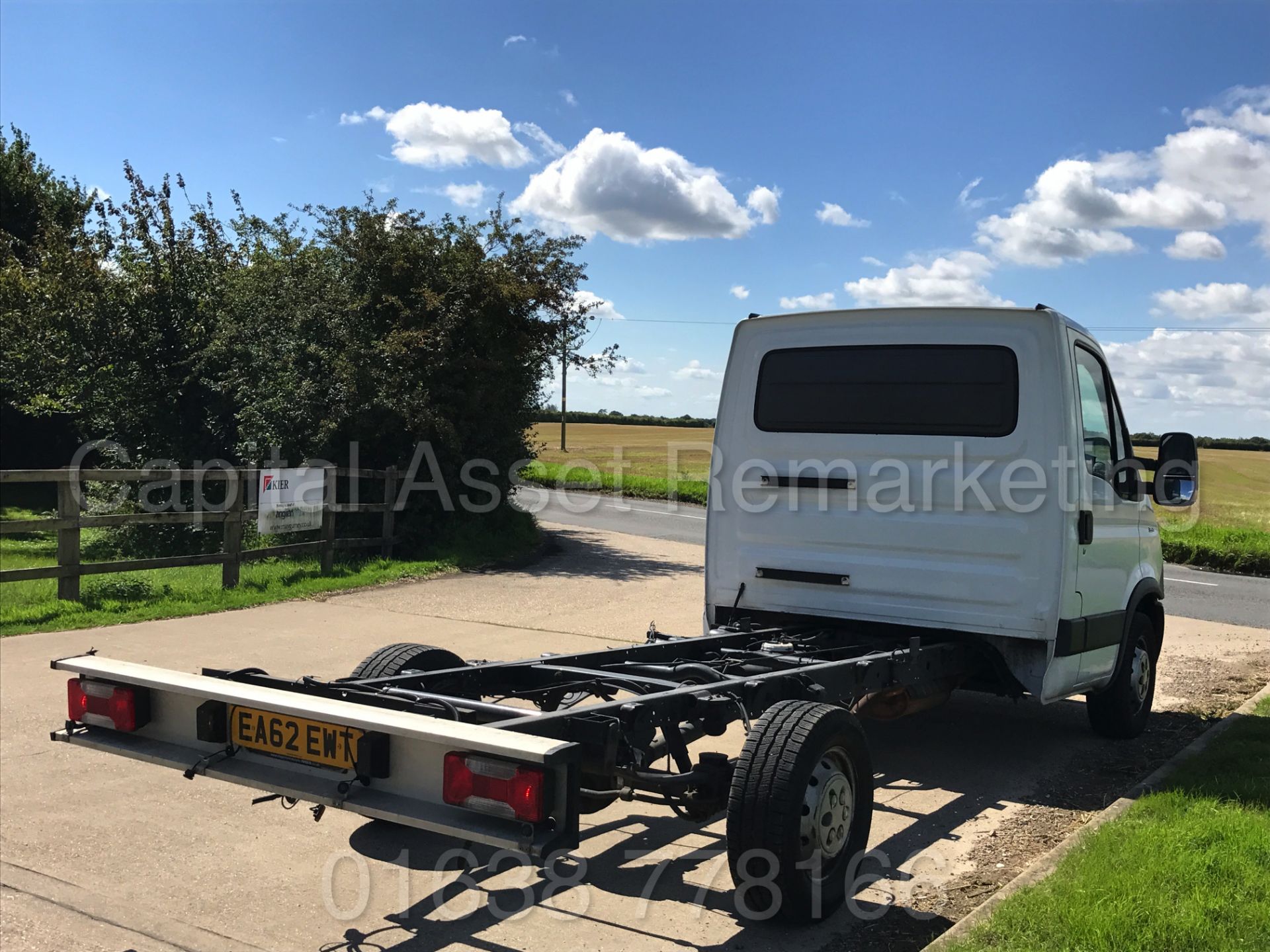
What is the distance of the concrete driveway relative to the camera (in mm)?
3783

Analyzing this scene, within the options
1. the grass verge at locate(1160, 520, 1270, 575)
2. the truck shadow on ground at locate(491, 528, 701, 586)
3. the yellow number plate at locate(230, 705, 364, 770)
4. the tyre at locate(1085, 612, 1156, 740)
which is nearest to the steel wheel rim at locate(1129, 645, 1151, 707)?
the tyre at locate(1085, 612, 1156, 740)

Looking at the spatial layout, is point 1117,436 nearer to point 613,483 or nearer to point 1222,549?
point 1222,549

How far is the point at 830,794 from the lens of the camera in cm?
388

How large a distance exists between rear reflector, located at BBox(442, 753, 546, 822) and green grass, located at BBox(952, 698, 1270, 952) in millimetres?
1594

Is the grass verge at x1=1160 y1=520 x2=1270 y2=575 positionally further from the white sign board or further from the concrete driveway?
the white sign board

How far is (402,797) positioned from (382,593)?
9182mm

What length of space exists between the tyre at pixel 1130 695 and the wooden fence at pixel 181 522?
8.15 meters

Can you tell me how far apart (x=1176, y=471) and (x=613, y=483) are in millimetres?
25993

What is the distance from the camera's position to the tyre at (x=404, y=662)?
4629mm

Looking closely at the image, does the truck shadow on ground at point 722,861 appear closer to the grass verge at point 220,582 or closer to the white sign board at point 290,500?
the grass verge at point 220,582

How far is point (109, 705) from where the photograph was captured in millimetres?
3766

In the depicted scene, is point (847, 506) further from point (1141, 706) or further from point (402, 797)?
point (402, 797)

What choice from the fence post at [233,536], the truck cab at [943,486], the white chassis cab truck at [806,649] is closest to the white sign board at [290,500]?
the fence post at [233,536]

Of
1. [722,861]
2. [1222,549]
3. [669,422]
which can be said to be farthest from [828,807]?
[669,422]
